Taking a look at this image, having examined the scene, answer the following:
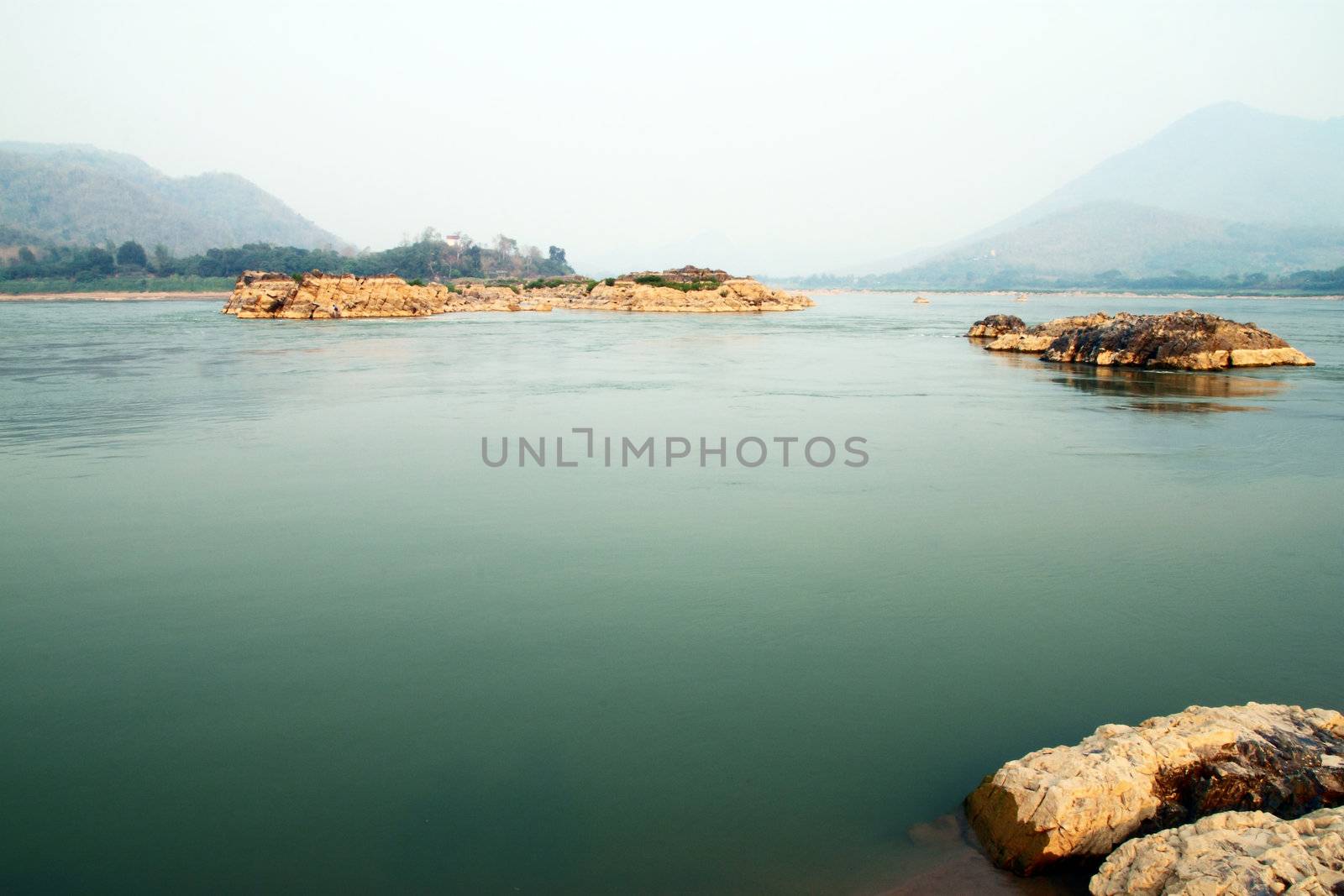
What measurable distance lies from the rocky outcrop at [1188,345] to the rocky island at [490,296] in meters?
35.1

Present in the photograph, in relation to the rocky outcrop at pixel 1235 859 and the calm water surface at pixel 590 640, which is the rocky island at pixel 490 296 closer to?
the calm water surface at pixel 590 640

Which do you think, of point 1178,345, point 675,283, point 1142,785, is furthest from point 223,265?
point 1142,785

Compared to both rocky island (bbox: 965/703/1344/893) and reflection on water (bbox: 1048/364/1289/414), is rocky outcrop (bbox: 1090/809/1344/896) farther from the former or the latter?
reflection on water (bbox: 1048/364/1289/414)

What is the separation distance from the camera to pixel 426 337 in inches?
1214

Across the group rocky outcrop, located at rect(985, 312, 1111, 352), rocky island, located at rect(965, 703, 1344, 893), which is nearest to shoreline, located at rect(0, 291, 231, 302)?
rocky outcrop, located at rect(985, 312, 1111, 352)

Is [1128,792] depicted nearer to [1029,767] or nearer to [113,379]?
[1029,767]

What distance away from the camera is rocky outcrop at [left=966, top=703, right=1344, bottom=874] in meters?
3.07

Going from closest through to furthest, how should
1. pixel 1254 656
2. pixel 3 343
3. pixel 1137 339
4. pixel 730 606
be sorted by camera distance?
pixel 1254 656
pixel 730 606
pixel 1137 339
pixel 3 343

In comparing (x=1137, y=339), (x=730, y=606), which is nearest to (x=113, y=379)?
(x=730, y=606)

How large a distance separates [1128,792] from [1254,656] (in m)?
2.53

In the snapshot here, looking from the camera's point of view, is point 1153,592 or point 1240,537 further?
point 1240,537

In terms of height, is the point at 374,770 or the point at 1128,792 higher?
the point at 1128,792

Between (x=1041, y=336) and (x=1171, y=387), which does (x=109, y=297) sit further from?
(x=1171, y=387)

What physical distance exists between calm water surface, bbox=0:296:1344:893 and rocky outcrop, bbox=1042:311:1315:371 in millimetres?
9408
